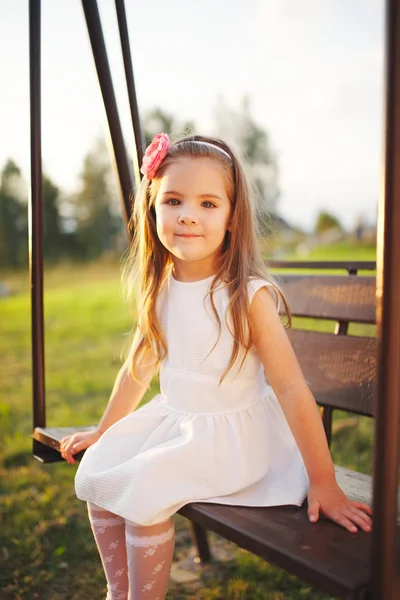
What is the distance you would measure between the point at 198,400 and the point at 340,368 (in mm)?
497

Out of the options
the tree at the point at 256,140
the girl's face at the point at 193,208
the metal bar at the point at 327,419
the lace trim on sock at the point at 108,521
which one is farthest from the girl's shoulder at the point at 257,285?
the tree at the point at 256,140

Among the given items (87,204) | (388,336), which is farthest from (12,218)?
(388,336)

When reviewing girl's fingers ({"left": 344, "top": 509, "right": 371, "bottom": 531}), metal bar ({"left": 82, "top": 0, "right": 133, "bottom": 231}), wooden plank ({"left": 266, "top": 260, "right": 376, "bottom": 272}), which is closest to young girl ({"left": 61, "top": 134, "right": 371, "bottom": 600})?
girl's fingers ({"left": 344, "top": 509, "right": 371, "bottom": 531})

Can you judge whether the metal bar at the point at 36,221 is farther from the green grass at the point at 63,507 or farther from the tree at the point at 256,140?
the tree at the point at 256,140

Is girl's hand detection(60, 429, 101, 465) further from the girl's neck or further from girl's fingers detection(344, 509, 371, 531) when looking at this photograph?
girl's fingers detection(344, 509, 371, 531)

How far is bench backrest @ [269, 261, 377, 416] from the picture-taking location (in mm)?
1796

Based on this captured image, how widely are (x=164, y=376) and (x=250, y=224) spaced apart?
0.45 m

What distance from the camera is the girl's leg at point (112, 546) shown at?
1521mm

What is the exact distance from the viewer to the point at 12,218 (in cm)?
1312

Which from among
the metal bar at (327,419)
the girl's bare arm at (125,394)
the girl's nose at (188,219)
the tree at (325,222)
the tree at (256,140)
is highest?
the tree at (256,140)

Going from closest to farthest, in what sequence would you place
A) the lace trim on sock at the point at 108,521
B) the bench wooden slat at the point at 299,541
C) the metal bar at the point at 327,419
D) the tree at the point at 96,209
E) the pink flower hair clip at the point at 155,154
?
the bench wooden slat at the point at 299,541
the lace trim on sock at the point at 108,521
the pink flower hair clip at the point at 155,154
the metal bar at the point at 327,419
the tree at the point at 96,209

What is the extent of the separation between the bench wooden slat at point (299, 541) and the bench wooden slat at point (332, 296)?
60cm

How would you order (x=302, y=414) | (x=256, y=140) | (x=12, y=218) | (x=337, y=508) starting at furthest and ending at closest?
(x=256, y=140)
(x=12, y=218)
(x=302, y=414)
(x=337, y=508)

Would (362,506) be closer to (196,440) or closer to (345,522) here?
(345,522)
